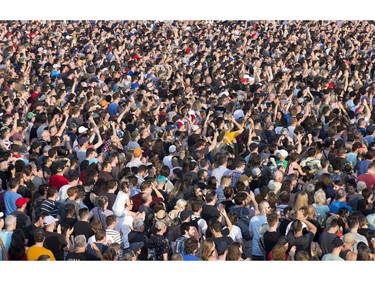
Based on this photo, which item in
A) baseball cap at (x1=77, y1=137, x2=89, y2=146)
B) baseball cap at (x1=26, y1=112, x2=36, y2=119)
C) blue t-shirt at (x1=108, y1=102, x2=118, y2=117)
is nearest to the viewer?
baseball cap at (x1=77, y1=137, x2=89, y2=146)

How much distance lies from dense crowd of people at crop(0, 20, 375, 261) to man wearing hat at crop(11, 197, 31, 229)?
25mm

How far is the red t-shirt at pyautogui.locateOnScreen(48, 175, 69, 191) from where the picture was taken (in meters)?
12.4

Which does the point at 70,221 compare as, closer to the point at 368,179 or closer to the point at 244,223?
the point at 244,223

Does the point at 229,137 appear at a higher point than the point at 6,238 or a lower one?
higher

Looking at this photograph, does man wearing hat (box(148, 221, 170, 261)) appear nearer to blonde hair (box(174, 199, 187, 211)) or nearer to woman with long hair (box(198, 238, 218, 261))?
woman with long hair (box(198, 238, 218, 261))

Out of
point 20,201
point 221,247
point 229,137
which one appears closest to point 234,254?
point 221,247

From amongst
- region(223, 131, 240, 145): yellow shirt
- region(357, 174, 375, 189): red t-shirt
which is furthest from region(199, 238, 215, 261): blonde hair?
region(223, 131, 240, 145): yellow shirt

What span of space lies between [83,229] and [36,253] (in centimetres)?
84

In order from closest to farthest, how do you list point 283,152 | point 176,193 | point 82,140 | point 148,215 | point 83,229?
point 83,229
point 148,215
point 176,193
point 283,152
point 82,140

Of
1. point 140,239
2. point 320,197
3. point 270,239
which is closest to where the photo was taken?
point 140,239

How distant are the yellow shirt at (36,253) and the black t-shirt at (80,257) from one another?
204 millimetres

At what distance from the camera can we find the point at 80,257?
31.8 ft

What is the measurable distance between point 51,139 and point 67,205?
3.81 metres

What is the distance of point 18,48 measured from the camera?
2652 centimetres
